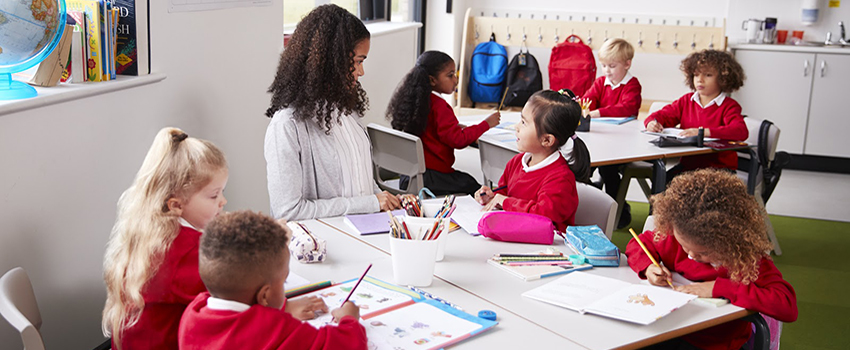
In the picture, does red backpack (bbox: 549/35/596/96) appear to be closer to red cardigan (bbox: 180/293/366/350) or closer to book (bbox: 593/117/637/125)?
book (bbox: 593/117/637/125)

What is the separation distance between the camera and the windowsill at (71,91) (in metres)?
1.64

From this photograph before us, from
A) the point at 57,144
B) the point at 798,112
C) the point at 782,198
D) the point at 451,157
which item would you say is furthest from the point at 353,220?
the point at 798,112

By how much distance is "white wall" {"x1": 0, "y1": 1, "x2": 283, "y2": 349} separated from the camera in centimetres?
174

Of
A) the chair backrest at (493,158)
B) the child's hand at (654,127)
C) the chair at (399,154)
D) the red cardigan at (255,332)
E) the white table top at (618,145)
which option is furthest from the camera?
the child's hand at (654,127)

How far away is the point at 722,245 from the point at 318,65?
50.3 inches

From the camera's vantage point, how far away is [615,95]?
4.30 m

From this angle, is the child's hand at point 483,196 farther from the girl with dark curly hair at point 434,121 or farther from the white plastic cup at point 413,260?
the girl with dark curly hair at point 434,121

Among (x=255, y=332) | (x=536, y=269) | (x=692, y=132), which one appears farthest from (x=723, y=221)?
(x=692, y=132)

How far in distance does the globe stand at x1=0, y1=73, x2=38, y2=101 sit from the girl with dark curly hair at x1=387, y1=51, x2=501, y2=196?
5.92 ft

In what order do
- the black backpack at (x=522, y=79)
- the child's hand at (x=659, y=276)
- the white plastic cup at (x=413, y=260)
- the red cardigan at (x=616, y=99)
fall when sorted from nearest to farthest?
1. the white plastic cup at (x=413, y=260)
2. the child's hand at (x=659, y=276)
3. the red cardigan at (x=616, y=99)
4. the black backpack at (x=522, y=79)

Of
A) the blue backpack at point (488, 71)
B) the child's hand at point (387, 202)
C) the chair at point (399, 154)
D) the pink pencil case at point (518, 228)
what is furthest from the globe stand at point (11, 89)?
the blue backpack at point (488, 71)

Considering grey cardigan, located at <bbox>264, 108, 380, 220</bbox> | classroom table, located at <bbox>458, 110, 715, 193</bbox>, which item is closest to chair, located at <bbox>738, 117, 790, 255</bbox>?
classroom table, located at <bbox>458, 110, 715, 193</bbox>

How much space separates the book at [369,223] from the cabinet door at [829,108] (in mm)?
4620

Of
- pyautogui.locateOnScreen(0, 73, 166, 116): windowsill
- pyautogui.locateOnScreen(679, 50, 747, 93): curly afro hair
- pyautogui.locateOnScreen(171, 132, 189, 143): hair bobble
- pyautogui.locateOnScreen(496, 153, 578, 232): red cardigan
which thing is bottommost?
pyautogui.locateOnScreen(496, 153, 578, 232): red cardigan
